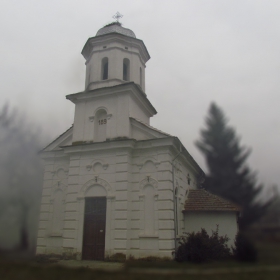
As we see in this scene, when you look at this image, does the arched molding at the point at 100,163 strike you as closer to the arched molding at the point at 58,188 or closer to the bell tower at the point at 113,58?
the arched molding at the point at 58,188

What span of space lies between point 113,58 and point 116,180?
356 inches

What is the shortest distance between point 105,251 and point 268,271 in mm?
10677

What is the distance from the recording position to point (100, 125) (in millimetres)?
18656

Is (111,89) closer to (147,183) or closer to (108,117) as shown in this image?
(108,117)

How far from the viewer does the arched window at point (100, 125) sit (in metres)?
18.3

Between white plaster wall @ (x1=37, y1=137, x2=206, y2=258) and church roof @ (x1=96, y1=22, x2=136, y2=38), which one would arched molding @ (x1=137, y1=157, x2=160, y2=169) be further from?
church roof @ (x1=96, y1=22, x2=136, y2=38)

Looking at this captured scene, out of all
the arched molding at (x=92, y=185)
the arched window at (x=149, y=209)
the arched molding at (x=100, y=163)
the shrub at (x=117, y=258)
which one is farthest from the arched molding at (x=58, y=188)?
the arched window at (x=149, y=209)

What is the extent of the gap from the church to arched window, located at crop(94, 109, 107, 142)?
0.05m

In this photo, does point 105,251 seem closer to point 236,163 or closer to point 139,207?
point 139,207

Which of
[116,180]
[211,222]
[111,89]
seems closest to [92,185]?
[116,180]

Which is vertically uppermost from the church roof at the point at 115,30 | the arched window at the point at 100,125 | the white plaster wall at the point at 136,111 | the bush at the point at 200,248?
the church roof at the point at 115,30

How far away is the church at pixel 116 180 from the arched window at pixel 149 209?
0.18 feet

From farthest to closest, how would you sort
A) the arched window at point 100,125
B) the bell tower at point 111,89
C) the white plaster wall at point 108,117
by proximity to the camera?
1. the arched window at point 100,125
2. the bell tower at point 111,89
3. the white plaster wall at point 108,117

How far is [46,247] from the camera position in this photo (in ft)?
57.3
